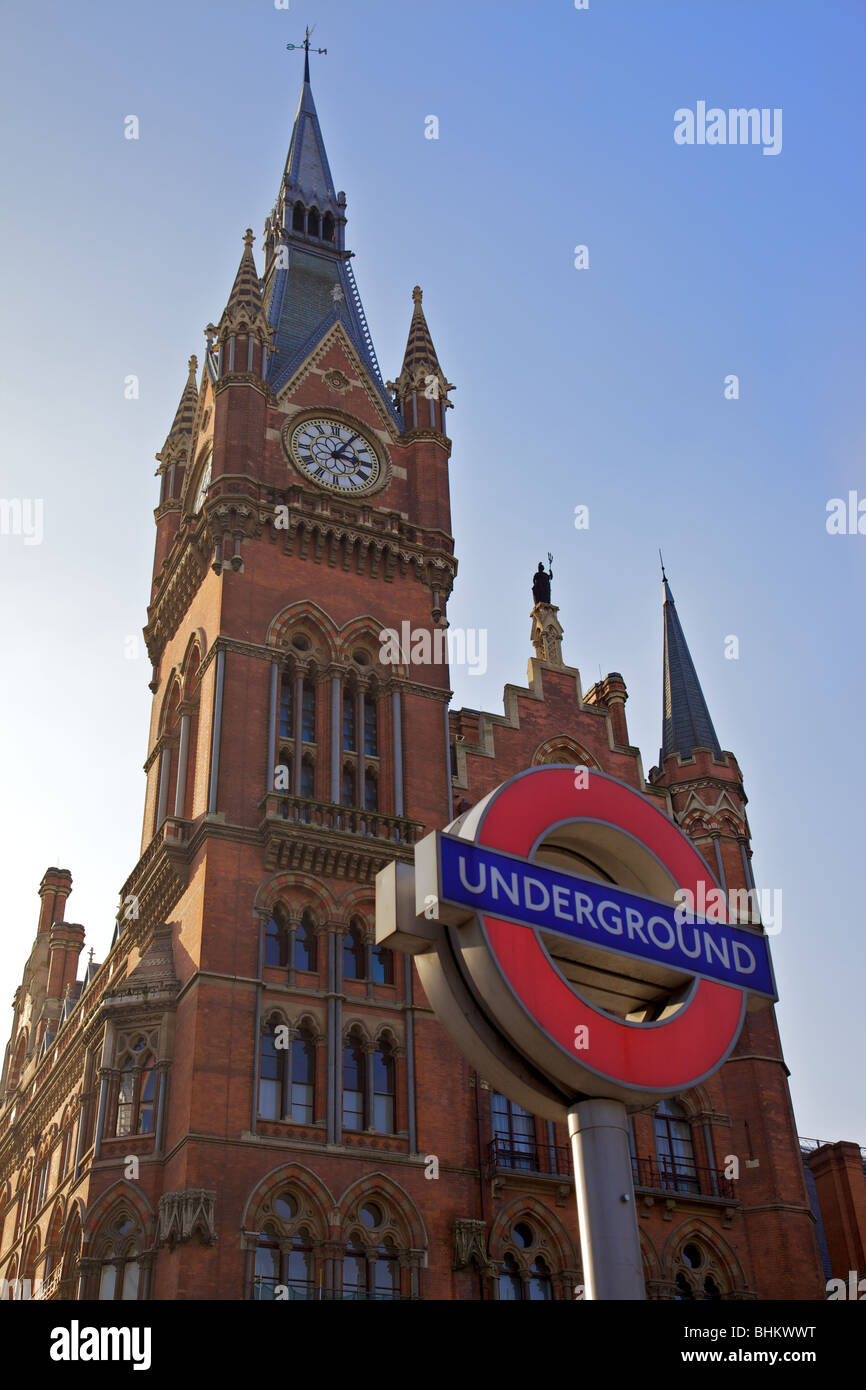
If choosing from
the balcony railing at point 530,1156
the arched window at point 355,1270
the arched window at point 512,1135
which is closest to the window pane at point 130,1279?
the arched window at point 355,1270

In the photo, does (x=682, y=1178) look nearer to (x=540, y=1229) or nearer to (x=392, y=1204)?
(x=540, y=1229)

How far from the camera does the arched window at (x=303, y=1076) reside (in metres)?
34.6

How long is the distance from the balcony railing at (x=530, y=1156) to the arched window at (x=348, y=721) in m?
11.5

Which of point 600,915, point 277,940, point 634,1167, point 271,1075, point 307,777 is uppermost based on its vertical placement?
point 307,777

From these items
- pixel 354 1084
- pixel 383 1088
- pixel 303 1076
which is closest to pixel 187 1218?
pixel 303 1076

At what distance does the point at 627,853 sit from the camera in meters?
23.1

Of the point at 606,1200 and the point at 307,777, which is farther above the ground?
the point at 307,777

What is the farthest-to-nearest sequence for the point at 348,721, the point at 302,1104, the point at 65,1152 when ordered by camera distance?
the point at 65,1152 → the point at 348,721 → the point at 302,1104

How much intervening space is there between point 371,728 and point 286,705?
2684mm

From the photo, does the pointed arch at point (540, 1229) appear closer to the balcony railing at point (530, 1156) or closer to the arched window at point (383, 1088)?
the balcony railing at point (530, 1156)

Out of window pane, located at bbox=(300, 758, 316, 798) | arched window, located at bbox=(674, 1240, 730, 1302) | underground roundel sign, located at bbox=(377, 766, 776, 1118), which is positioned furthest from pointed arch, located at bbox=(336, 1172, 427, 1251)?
underground roundel sign, located at bbox=(377, 766, 776, 1118)

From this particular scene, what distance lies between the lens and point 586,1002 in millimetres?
20141

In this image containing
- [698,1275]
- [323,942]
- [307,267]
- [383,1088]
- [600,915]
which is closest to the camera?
[600,915]

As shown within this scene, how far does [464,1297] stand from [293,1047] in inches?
274
